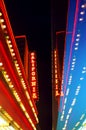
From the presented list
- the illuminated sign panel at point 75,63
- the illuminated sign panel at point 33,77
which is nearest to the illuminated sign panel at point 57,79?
the illuminated sign panel at point 75,63

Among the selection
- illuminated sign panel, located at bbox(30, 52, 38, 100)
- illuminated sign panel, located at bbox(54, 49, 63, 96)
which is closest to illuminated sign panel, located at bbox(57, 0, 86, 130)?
illuminated sign panel, located at bbox(54, 49, 63, 96)

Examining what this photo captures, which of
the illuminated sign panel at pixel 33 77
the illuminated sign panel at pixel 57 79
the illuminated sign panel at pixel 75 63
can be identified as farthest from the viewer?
the illuminated sign panel at pixel 33 77

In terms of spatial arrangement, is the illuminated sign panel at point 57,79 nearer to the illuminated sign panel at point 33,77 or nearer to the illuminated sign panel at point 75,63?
the illuminated sign panel at point 75,63

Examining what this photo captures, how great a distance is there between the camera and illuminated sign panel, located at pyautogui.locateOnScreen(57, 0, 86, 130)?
9809 millimetres

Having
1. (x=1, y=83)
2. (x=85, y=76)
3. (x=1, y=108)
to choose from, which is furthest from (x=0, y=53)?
(x=85, y=76)

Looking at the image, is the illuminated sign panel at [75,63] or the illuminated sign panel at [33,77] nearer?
the illuminated sign panel at [75,63]

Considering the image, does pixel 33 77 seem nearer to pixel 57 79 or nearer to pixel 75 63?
pixel 57 79

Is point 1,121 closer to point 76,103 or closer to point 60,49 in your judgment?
point 60,49

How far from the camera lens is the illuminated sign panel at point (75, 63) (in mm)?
9809

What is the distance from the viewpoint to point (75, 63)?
14320 mm

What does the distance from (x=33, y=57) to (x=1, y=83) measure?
32.2ft

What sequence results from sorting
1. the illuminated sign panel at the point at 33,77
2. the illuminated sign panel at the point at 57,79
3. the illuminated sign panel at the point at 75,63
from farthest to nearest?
the illuminated sign panel at the point at 33,77
the illuminated sign panel at the point at 57,79
the illuminated sign panel at the point at 75,63

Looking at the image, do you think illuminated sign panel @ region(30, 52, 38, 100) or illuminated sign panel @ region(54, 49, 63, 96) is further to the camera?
illuminated sign panel @ region(30, 52, 38, 100)

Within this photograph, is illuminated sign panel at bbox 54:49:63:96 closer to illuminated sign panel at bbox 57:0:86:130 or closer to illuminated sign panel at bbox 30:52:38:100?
illuminated sign panel at bbox 57:0:86:130
